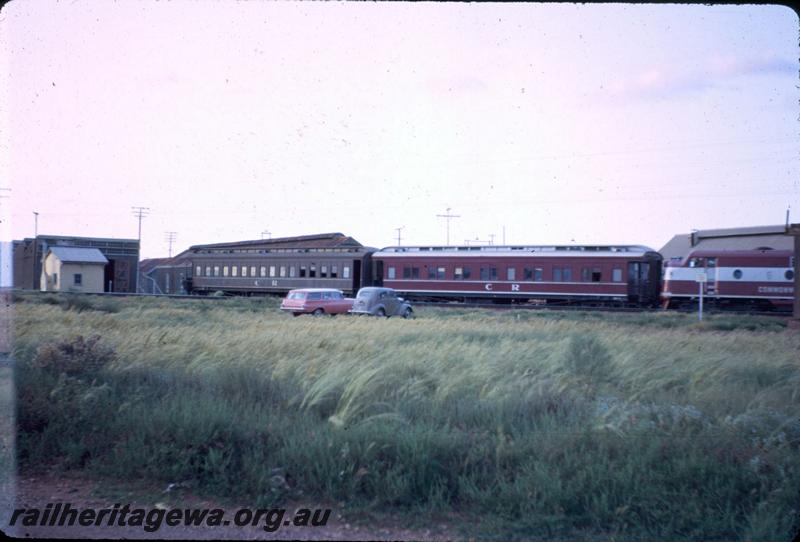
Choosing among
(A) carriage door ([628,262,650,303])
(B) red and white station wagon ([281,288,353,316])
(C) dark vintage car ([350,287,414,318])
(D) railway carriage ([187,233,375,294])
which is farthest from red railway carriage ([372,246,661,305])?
(B) red and white station wagon ([281,288,353,316])

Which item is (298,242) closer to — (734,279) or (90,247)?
(90,247)

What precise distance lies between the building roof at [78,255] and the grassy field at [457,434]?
1350 inches

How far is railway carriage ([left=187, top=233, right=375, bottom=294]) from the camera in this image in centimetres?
3975

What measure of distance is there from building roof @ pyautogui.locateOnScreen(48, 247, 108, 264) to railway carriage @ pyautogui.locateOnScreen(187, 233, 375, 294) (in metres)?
7.04

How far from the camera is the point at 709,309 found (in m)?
31.8

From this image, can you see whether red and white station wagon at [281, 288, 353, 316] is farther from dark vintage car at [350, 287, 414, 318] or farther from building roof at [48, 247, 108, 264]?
building roof at [48, 247, 108, 264]

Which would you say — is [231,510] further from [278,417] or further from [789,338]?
[789,338]

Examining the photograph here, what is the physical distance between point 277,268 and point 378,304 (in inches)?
738

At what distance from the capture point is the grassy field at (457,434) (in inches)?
195

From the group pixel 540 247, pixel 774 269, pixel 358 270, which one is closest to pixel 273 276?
pixel 358 270

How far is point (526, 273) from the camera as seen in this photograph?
33938mm

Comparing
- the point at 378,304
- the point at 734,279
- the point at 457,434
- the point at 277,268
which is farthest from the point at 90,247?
the point at 457,434

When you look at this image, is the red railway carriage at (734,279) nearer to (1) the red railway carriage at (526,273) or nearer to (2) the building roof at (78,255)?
(1) the red railway carriage at (526,273)

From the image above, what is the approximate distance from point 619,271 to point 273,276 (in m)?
22.4
